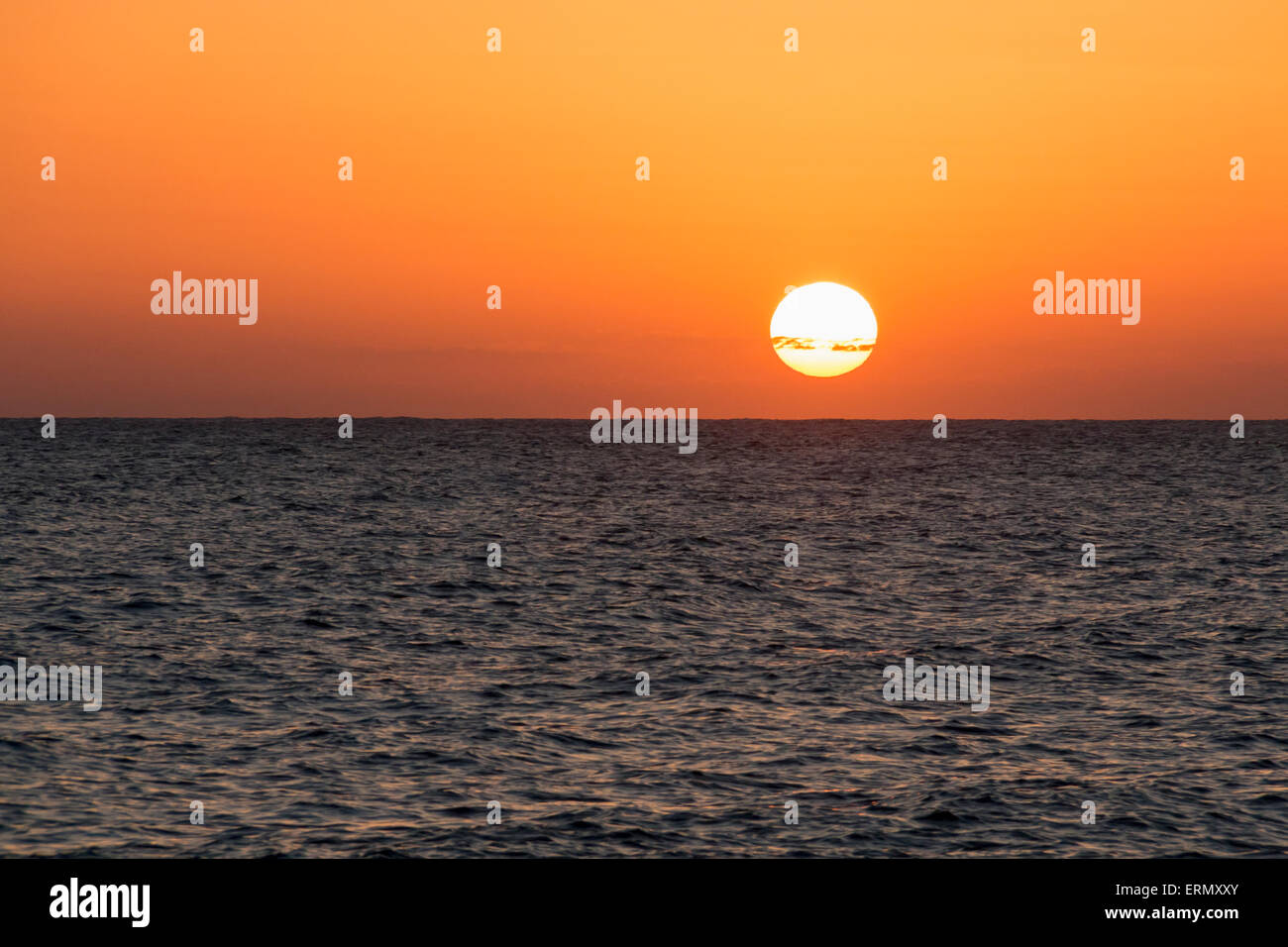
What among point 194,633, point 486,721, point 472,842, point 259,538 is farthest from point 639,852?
point 259,538

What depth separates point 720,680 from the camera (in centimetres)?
2706

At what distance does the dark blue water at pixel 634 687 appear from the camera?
17828 millimetres

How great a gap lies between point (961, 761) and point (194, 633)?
19.2 meters

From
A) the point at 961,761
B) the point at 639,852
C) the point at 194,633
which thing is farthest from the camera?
the point at 194,633

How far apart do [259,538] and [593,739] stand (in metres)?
37.1

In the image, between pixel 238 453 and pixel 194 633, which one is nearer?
pixel 194 633

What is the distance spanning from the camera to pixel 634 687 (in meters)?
26.2

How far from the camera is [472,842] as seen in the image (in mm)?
16984

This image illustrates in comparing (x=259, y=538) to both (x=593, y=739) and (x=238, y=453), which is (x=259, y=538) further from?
(x=238, y=453)

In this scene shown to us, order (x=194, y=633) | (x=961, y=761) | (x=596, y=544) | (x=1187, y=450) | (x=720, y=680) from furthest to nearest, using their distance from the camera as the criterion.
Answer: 1. (x=1187, y=450)
2. (x=596, y=544)
3. (x=194, y=633)
4. (x=720, y=680)
5. (x=961, y=761)

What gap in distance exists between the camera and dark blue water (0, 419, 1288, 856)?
17.8 metres
